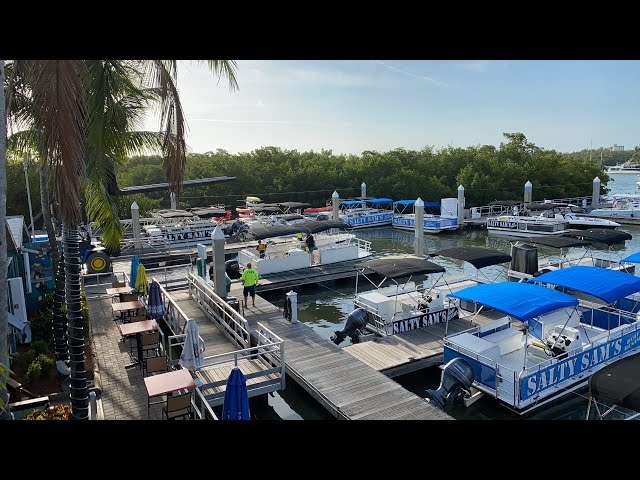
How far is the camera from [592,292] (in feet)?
41.7

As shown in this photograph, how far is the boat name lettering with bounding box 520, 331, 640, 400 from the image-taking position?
1085 centimetres

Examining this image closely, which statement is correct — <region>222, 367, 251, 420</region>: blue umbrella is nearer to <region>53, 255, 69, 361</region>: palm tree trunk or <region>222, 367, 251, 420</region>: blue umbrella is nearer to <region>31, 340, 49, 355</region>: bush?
<region>53, 255, 69, 361</region>: palm tree trunk

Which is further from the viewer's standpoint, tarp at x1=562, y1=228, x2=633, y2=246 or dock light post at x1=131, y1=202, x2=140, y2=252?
dock light post at x1=131, y1=202, x2=140, y2=252

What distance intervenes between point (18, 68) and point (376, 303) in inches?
416

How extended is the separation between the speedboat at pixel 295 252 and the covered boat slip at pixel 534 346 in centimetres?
1185

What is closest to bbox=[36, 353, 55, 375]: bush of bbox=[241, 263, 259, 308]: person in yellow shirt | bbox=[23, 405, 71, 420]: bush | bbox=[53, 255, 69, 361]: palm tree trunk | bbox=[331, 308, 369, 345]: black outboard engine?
bbox=[53, 255, 69, 361]: palm tree trunk

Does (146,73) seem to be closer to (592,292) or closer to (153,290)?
(153,290)

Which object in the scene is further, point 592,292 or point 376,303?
point 376,303

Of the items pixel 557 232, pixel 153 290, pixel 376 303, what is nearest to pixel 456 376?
pixel 376 303

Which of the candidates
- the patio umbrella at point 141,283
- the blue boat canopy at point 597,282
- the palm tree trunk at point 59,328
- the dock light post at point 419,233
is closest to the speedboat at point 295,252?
the dock light post at point 419,233

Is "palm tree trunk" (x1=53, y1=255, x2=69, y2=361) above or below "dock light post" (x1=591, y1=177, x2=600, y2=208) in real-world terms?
below

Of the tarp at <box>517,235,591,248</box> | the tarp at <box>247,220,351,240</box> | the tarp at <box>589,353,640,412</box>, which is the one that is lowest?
the tarp at <box>589,353,640,412</box>

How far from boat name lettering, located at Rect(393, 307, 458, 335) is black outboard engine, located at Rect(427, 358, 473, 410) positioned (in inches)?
123
